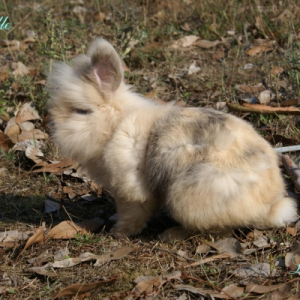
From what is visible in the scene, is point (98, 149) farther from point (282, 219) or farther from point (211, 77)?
point (211, 77)

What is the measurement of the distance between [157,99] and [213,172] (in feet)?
6.36

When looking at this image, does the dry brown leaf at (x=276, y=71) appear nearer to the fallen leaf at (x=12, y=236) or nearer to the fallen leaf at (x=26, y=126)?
the fallen leaf at (x=26, y=126)

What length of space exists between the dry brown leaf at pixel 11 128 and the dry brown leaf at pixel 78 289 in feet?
9.18

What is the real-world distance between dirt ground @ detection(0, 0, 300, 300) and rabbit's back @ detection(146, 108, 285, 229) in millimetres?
327

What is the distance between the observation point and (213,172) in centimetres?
331

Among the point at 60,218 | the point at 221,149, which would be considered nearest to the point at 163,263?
the point at 221,149

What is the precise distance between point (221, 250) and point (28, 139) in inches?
111

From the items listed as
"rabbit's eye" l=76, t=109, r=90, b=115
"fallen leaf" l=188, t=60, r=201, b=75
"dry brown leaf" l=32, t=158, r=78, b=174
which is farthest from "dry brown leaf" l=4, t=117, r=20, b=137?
"fallen leaf" l=188, t=60, r=201, b=75

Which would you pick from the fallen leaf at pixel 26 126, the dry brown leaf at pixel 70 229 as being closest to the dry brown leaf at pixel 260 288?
the dry brown leaf at pixel 70 229

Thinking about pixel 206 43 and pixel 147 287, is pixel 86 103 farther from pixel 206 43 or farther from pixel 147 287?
pixel 206 43

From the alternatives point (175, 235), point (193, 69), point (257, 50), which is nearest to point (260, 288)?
point (175, 235)

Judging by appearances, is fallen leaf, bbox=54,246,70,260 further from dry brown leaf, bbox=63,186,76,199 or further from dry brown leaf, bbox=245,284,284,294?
dry brown leaf, bbox=245,284,284,294

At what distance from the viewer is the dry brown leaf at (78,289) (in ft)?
10.1

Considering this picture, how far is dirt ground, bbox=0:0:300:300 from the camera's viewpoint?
128 inches
